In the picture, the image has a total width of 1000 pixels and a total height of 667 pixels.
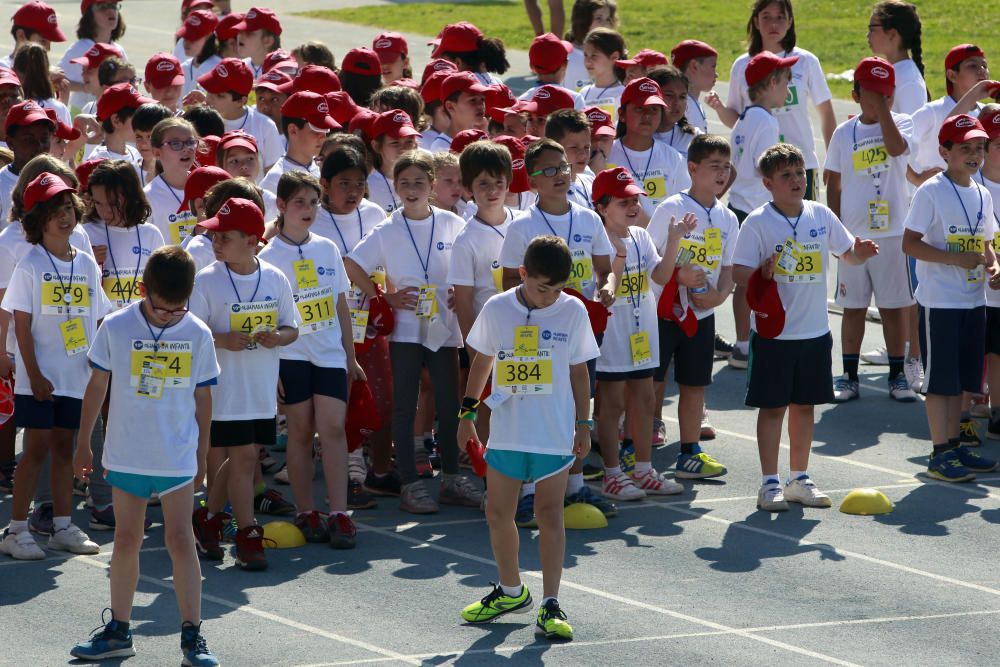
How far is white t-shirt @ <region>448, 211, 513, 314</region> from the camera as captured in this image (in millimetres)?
9648

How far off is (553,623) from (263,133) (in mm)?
5708

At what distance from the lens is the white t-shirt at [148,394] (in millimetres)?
7570

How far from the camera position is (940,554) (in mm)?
A: 9164

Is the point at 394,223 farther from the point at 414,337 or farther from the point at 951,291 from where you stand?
the point at 951,291

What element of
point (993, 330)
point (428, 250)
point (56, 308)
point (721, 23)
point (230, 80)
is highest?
point (721, 23)

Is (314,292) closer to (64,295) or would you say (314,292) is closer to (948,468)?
(64,295)

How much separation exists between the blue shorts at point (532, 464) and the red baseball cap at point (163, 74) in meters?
5.87

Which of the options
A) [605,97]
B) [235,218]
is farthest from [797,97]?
[235,218]

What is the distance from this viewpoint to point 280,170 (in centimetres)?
1070

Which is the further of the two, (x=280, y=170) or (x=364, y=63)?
(x=364, y=63)

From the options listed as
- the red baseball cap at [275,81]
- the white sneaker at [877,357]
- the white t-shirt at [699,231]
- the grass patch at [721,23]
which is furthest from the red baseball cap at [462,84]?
the grass patch at [721,23]

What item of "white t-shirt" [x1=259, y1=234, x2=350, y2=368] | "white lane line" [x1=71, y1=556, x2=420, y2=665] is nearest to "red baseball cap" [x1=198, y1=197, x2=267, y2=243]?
"white t-shirt" [x1=259, y1=234, x2=350, y2=368]

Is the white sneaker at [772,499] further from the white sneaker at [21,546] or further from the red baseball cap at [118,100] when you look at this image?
the red baseball cap at [118,100]

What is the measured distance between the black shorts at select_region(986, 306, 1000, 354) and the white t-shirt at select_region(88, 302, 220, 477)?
18.8 ft
